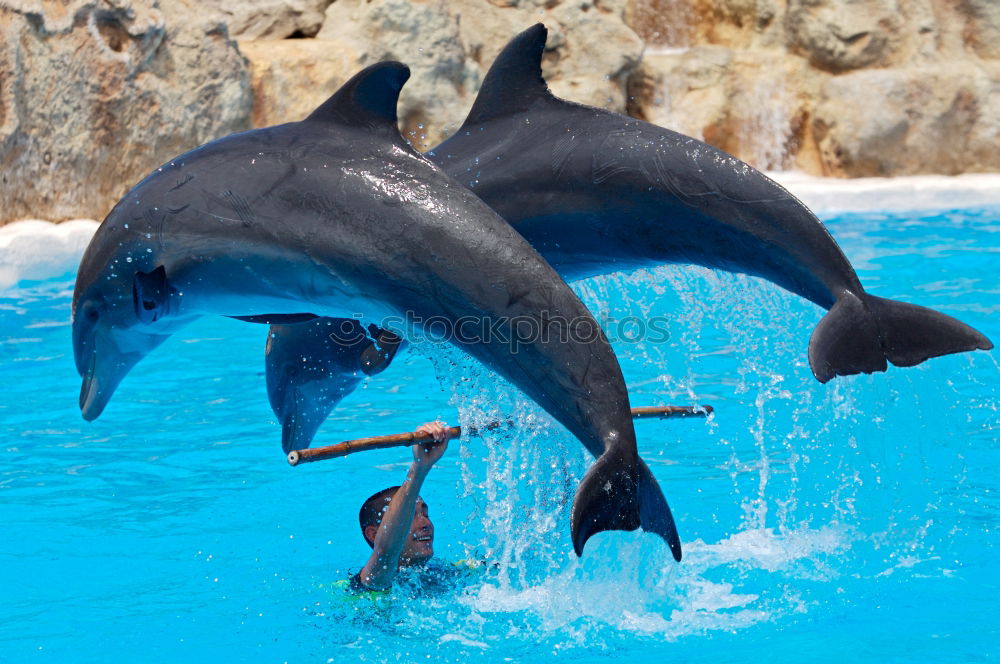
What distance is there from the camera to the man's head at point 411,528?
551 cm

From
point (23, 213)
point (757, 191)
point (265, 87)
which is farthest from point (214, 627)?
point (265, 87)

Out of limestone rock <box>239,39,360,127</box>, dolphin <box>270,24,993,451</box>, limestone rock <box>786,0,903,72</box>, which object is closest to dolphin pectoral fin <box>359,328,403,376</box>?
dolphin <box>270,24,993,451</box>

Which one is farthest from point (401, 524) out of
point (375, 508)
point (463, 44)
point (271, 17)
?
point (271, 17)

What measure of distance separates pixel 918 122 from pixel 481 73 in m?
6.57

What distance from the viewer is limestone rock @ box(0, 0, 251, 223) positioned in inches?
524

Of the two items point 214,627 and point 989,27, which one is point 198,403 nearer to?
point 214,627

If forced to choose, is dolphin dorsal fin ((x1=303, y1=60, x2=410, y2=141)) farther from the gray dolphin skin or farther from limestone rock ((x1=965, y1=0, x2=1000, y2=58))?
limestone rock ((x1=965, y1=0, x2=1000, y2=58))

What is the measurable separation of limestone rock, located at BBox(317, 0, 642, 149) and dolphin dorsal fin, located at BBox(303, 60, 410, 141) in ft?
36.1

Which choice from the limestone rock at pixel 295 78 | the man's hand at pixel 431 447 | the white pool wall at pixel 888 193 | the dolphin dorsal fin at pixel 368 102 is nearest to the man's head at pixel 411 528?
the man's hand at pixel 431 447

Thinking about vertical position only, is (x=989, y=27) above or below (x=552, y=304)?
below

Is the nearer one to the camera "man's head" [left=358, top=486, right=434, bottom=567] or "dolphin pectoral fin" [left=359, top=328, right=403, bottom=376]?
"dolphin pectoral fin" [left=359, top=328, right=403, bottom=376]

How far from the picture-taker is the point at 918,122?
59.1 ft

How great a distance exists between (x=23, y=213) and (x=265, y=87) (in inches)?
136

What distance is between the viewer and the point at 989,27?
19000 millimetres
